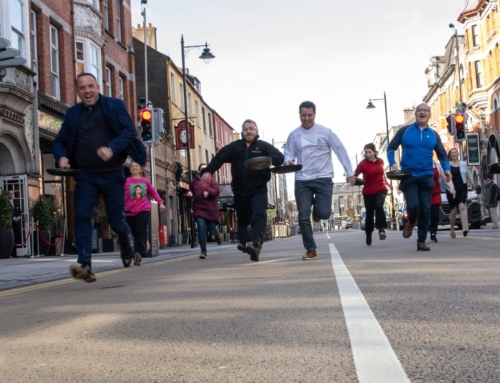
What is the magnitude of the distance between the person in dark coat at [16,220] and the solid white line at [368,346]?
1439cm

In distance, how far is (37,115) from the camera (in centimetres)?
1975

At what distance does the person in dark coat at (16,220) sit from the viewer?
17.8 m

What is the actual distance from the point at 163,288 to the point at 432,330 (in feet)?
11.5

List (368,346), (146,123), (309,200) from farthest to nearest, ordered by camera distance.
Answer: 1. (146,123)
2. (309,200)
3. (368,346)

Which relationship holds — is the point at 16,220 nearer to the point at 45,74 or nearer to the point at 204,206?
the point at 45,74

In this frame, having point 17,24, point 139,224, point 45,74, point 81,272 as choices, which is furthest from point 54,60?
point 81,272

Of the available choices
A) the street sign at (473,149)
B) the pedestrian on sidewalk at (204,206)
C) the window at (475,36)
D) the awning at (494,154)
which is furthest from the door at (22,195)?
the window at (475,36)

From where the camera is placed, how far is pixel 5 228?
56.3 feet

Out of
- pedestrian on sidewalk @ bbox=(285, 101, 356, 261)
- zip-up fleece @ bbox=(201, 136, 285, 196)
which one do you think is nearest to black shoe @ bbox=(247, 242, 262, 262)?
pedestrian on sidewalk @ bbox=(285, 101, 356, 261)

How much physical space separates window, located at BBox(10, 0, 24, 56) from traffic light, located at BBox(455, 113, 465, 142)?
42.1ft

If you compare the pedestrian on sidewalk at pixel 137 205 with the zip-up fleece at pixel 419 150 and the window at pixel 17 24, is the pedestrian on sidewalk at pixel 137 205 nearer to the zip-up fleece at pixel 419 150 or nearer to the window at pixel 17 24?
the zip-up fleece at pixel 419 150

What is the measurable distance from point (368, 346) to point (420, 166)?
7.30 meters

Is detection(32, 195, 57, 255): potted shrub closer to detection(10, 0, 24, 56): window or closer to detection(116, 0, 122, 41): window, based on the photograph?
detection(10, 0, 24, 56): window

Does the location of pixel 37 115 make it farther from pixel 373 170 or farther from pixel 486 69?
pixel 486 69
